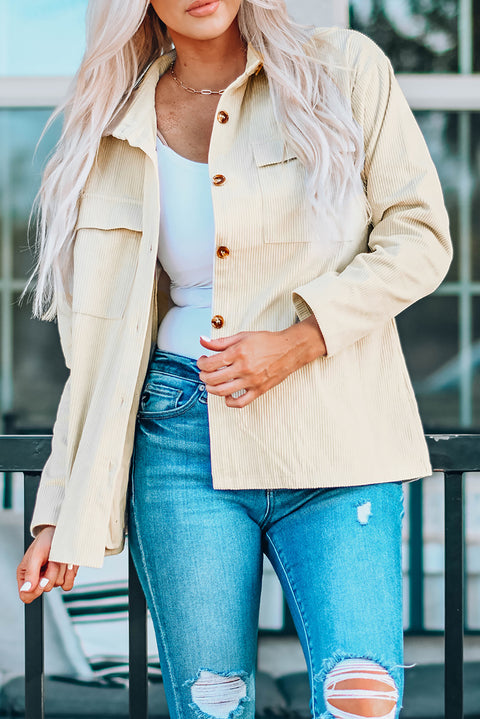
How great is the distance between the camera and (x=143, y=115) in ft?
4.80

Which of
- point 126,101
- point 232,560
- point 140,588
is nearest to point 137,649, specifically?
point 140,588

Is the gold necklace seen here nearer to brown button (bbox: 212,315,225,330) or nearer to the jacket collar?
the jacket collar

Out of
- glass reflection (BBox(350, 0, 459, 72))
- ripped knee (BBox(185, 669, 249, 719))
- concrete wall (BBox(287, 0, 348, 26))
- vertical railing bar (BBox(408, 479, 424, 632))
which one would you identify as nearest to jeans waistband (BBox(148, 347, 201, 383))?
ripped knee (BBox(185, 669, 249, 719))

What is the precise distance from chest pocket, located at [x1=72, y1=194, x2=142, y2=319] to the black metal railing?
1.14ft

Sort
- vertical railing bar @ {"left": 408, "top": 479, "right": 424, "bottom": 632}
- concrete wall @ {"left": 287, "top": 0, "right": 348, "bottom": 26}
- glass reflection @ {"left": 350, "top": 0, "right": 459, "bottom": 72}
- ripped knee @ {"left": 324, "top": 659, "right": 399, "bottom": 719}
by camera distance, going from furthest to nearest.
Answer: glass reflection @ {"left": 350, "top": 0, "right": 459, "bottom": 72}, vertical railing bar @ {"left": 408, "top": 479, "right": 424, "bottom": 632}, concrete wall @ {"left": 287, "top": 0, "right": 348, "bottom": 26}, ripped knee @ {"left": 324, "top": 659, "right": 399, "bottom": 719}

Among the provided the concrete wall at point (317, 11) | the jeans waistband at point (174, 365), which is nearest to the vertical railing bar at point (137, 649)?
the jeans waistband at point (174, 365)

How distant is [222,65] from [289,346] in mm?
611

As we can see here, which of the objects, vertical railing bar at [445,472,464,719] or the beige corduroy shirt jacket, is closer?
the beige corduroy shirt jacket

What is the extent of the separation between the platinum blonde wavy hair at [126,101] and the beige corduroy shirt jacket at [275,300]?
0.04 m

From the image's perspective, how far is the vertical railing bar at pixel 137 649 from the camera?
64.1 inches

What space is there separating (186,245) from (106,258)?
16 centimetres

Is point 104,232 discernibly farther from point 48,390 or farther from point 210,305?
point 48,390

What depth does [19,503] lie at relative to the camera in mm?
3412

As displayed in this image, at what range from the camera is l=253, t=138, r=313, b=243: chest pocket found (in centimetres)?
134
